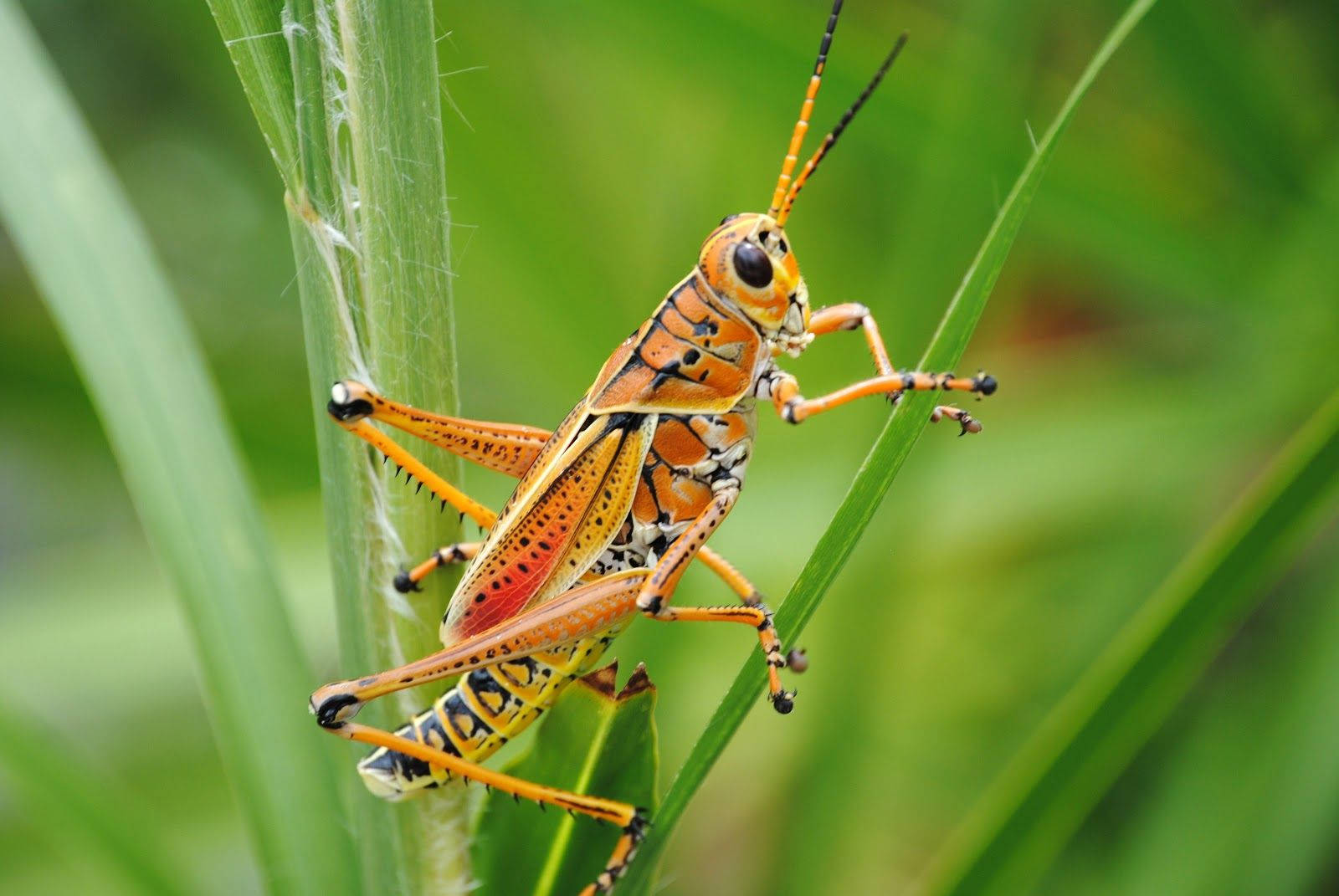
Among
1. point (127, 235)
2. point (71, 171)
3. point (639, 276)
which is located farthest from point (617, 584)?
point (639, 276)

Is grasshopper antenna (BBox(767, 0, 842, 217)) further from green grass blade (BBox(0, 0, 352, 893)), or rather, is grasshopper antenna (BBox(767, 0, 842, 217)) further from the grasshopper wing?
green grass blade (BBox(0, 0, 352, 893))

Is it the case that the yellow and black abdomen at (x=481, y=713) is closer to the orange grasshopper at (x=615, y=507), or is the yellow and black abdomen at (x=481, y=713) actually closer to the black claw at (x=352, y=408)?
the orange grasshopper at (x=615, y=507)

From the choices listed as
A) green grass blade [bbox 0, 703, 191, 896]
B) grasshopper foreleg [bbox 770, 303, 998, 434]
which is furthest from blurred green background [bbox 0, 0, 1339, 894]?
green grass blade [bbox 0, 703, 191, 896]

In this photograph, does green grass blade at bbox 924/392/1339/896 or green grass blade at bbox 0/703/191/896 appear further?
green grass blade at bbox 0/703/191/896

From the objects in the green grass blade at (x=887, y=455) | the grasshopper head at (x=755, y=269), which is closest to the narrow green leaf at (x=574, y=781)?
the green grass blade at (x=887, y=455)

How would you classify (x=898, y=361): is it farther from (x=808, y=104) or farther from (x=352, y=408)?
(x=352, y=408)

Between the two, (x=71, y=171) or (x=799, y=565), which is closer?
(x=71, y=171)

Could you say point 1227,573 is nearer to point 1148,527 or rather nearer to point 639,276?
point 1148,527
